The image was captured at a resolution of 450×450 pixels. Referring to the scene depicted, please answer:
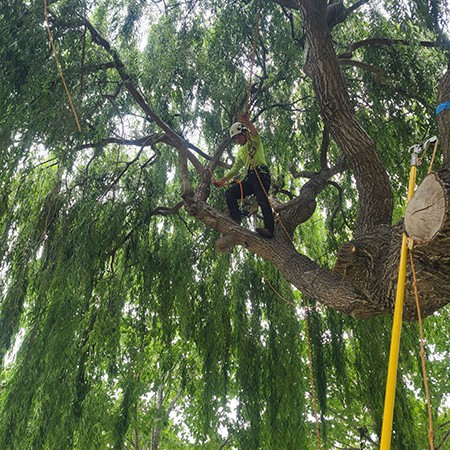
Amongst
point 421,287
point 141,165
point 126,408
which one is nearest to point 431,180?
point 421,287

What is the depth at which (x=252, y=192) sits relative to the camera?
3506 millimetres

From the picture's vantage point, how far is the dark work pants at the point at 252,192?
10.3 ft

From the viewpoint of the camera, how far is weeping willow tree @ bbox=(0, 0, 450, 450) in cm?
282

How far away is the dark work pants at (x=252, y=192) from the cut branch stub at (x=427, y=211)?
4.62ft

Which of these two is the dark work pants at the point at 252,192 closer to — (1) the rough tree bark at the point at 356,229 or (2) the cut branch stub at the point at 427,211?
(1) the rough tree bark at the point at 356,229

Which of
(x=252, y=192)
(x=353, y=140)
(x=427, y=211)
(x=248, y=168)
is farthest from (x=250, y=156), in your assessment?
(x=427, y=211)

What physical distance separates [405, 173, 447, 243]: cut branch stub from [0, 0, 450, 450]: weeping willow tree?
23cm

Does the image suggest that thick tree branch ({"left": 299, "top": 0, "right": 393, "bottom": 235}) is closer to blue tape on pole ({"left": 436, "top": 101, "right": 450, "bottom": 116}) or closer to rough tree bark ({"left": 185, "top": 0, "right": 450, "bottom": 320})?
rough tree bark ({"left": 185, "top": 0, "right": 450, "bottom": 320})

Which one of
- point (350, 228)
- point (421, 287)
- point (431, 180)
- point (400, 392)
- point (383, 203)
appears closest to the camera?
point (431, 180)

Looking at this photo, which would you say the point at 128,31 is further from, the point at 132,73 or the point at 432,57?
the point at 432,57

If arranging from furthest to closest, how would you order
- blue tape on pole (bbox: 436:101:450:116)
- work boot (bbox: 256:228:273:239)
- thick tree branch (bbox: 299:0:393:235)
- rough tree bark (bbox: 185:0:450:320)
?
work boot (bbox: 256:228:273:239), thick tree branch (bbox: 299:0:393:235), blue tape on pole (bbox: 436:101:450:116), rough tree bark (bbox: 185:0:450:320)

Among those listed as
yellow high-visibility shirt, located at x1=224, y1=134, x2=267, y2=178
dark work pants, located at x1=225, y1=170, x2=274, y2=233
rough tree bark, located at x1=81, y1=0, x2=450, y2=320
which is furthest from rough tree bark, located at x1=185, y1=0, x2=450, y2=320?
yellow high-visibility shirt, located at x1=224, y1=134, x2=267, y2=178

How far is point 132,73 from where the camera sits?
391cm

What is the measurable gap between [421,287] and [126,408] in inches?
85.9
